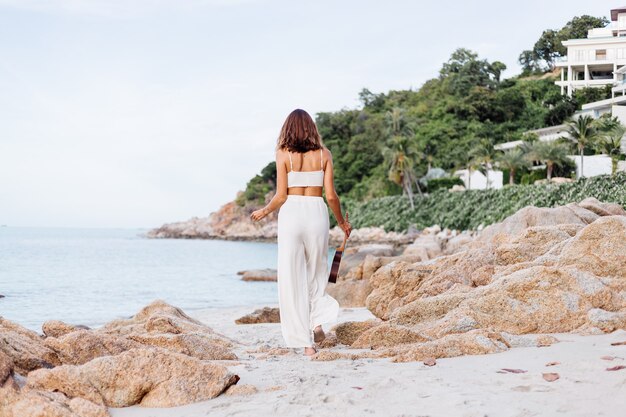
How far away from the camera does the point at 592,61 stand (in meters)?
79.2

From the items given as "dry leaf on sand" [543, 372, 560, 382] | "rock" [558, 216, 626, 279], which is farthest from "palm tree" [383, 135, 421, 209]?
"dry leaf on sand" [543, 372, 560, 382]

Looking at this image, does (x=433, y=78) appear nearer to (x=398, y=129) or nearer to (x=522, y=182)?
(x=398, y=129)

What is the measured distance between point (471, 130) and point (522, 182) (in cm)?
2193

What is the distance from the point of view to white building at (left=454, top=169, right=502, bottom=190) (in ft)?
173

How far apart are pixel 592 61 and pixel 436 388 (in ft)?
273

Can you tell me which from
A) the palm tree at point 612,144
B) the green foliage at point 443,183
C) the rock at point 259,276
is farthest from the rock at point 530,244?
the green foliage at point 443,183

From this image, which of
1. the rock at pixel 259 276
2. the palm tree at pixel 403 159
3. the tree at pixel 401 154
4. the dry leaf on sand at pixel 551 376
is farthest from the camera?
the tree at pixel 401 154

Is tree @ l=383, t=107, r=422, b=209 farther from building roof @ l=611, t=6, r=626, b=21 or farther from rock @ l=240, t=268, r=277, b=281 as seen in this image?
building roof @ l=611, t=6, r=626, b=21

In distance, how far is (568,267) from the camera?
6.89m

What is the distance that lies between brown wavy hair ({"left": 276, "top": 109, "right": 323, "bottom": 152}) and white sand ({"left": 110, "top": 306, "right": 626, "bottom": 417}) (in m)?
1.89

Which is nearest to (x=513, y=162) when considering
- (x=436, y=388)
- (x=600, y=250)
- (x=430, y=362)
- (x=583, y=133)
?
(x=583, y=133)

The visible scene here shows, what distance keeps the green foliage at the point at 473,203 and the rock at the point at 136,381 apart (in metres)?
30.2

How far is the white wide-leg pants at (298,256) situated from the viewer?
6.07 metres

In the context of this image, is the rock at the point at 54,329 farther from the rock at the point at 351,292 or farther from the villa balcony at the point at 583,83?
the villa balcony at the point at 583,83
